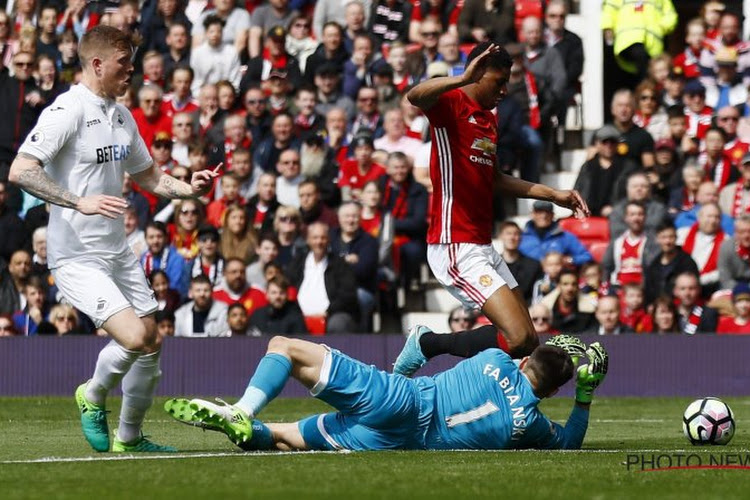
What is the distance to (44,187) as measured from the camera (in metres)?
9.45

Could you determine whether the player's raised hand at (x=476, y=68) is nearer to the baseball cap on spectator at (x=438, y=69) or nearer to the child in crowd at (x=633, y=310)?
the child in crowd at (x=633, y=310)

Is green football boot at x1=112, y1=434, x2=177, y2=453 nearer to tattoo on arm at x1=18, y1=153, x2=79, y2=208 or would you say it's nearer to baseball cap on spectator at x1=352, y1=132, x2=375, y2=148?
tattoo on arm at x1=18, y1=153, x2=79, y2=208

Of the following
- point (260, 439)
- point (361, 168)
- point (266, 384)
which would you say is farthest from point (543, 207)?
point (266, 384)

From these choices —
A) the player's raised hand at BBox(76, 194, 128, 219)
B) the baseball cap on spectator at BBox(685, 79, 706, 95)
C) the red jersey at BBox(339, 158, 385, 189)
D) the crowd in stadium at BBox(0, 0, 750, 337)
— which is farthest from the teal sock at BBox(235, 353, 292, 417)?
the baseball cap on spectator at BBox(685, 79, 706, 95)

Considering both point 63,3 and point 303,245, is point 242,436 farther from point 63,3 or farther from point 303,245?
point 63,3

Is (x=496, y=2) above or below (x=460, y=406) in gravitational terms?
above

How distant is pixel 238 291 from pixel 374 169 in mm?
2203

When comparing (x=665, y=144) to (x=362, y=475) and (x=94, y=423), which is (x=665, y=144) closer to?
(x=94, y=423)

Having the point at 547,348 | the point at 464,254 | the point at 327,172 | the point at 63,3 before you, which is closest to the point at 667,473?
the point at 547,348

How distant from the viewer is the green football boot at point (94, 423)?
1000 cm

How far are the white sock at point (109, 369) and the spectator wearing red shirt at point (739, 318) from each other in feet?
28.0

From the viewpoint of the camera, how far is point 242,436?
912cm

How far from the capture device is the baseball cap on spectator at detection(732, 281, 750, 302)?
16641 mm

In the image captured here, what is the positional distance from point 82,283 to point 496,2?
11.3m
